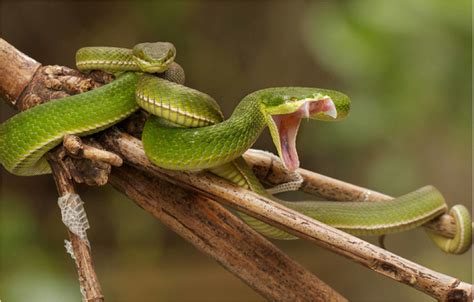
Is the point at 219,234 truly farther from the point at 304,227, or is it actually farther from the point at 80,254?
the point at 80,254

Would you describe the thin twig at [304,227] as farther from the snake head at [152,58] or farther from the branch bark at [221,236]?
the snake head at [152,58]

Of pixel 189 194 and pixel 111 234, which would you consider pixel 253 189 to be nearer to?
pixel 189 194

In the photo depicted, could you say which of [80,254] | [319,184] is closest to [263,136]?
[319,184]

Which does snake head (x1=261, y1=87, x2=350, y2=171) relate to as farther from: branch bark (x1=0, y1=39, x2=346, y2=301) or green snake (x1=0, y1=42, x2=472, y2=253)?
branch bark (x1=0, y1=39, x2=346, y2=301)

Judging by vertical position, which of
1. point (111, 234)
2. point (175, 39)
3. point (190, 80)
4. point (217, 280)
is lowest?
point (217, 280)

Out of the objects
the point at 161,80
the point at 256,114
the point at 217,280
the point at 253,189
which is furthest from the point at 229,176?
the point at 217,280

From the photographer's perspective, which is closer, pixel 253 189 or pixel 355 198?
pixel 253 189
